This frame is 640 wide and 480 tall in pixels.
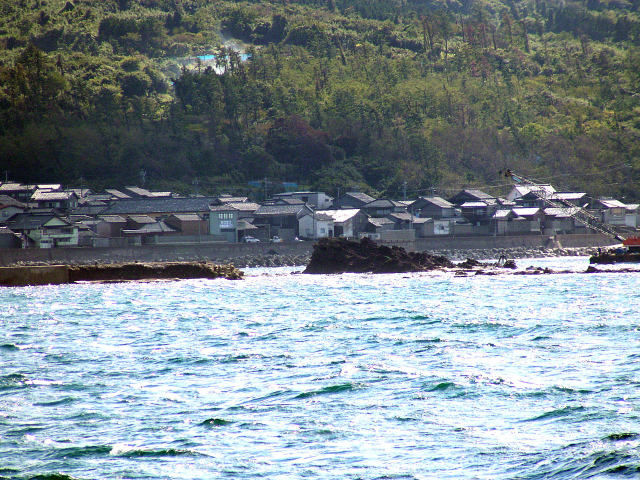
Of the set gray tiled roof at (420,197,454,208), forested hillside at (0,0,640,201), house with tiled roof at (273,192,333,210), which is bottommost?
gray tiled roof at (420,197,454,208)

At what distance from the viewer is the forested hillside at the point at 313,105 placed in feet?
276

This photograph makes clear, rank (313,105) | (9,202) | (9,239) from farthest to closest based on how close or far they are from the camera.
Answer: (313,105) → (9,202) → (9,239)

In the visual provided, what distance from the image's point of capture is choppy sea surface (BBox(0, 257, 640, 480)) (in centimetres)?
827

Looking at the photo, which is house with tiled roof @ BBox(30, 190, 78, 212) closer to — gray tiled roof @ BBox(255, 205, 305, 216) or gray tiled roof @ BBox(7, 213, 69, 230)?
gray tiled roof @ BBox(7, 213, 69, 230)

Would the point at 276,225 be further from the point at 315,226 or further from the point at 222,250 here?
the point at 222,250

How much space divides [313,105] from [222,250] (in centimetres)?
4390

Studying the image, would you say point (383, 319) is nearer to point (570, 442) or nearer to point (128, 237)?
point (570, 442)

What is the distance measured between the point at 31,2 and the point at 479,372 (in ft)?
523

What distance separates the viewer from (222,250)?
59156 millimetres

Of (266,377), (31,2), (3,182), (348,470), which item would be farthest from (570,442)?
(31,2)

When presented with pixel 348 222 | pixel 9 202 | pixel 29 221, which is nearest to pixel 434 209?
pixel 348 222

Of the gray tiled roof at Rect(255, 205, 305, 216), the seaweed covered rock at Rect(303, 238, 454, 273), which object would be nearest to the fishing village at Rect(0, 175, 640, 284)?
the gray tiled roof at Rect(255, 205, 305, 216)

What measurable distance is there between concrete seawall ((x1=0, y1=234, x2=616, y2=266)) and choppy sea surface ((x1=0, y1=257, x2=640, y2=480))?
100ft

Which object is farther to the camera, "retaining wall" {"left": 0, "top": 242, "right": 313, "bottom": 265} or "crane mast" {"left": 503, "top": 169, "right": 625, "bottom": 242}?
"crane mast" {"left": 503, "top": 169, "right": 625, "bottom": 242}
